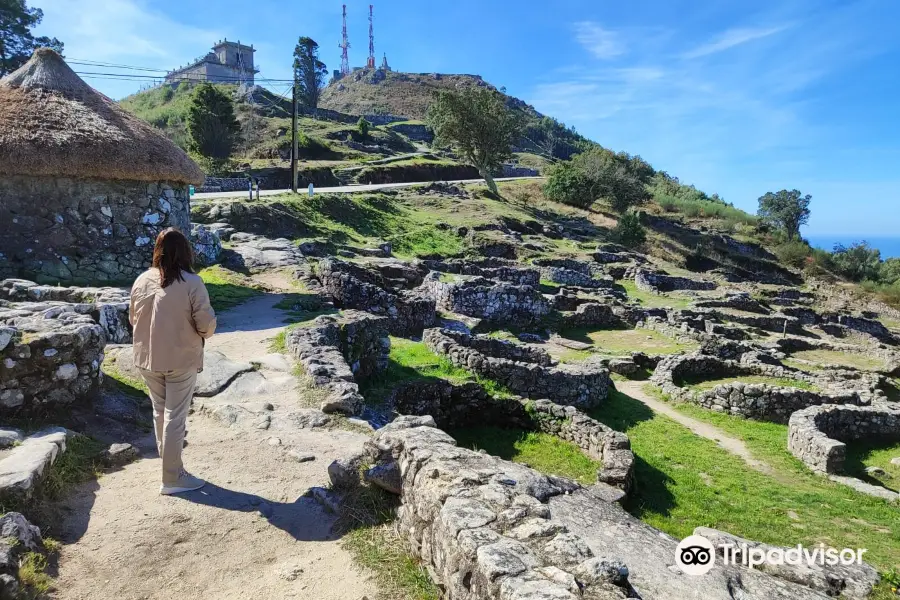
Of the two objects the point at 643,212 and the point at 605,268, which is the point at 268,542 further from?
the point at 643,212

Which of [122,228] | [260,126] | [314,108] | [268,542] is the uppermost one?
[314,108]

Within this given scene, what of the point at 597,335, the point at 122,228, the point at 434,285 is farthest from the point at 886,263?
the point at 122,228

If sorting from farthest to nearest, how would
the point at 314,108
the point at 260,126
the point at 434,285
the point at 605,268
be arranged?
the point at 314,108 → the point at 260,126 → the point at 605,268 → the point at 434,285

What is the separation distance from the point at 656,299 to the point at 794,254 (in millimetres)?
33729

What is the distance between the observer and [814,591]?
608 centimetres

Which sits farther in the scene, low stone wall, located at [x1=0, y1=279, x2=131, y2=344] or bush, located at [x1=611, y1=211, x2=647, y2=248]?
bush, located at [x1=611, y1=211, x2=647, y2=248]

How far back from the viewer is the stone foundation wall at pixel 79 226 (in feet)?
44.9

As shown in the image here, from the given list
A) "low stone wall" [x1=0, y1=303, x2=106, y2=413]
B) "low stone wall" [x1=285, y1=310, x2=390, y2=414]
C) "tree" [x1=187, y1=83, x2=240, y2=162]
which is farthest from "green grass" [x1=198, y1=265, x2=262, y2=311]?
"tree" [x1=187, y1=83, x2=240, y2=162]

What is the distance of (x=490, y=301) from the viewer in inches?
805

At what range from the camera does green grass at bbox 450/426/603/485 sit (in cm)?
962

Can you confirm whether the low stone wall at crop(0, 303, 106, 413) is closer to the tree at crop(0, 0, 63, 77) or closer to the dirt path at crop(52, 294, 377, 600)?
the dirt path at crop(52, 294, 377, 600)

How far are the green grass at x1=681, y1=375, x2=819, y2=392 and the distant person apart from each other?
13605mm

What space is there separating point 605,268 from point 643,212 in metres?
29.1

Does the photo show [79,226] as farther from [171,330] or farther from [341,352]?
[171,330]
